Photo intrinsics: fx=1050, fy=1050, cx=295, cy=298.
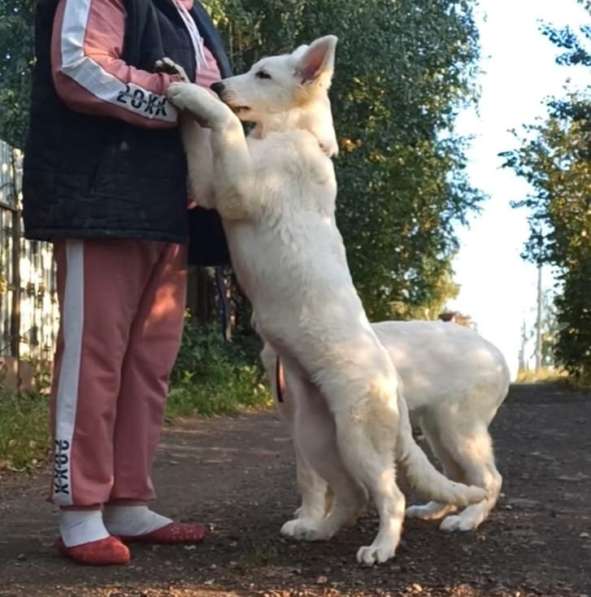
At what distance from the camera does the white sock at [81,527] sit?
3725mm

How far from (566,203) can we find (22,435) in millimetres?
14127

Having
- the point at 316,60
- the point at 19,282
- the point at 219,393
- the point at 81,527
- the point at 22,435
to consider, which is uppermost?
the point at 316,60

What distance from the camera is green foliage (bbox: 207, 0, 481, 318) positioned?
1298 cm

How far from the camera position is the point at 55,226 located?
372cm

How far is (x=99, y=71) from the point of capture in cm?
365

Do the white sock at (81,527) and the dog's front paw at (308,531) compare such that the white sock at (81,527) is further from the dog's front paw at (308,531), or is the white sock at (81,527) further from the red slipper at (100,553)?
the dog's front paw at (308,531)

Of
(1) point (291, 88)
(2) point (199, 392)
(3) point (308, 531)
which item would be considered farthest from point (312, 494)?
(2) point (199, 392)

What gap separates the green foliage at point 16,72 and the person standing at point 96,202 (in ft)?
29.0

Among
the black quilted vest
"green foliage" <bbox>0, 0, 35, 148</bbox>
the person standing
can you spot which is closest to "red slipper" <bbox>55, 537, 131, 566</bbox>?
the person standing

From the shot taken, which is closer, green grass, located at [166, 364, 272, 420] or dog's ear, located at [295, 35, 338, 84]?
dog's ear, located at [295, 35, 338, 84]

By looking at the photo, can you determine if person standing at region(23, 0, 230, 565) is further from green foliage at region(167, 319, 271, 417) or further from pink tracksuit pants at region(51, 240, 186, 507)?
green foliage at region(167, 319, 271, 417)

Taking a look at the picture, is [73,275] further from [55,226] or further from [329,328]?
[329,328]

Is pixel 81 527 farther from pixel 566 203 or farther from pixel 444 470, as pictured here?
pixel 566 203

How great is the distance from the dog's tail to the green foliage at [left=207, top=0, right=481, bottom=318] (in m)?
7.87
